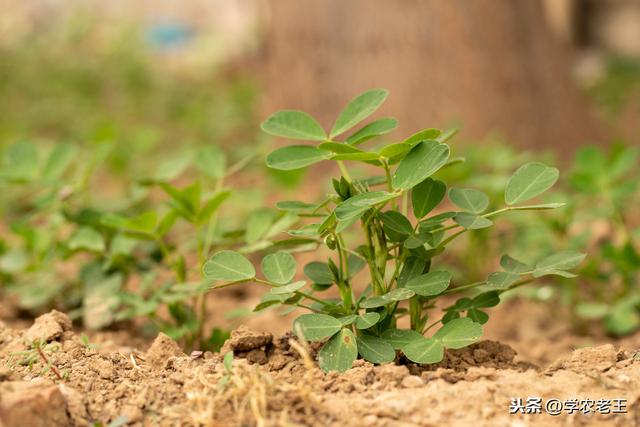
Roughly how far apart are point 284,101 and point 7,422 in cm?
321

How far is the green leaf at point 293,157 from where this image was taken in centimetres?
165

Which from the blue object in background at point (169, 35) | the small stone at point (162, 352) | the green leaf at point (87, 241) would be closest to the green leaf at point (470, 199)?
the small stone at point (162, 352)

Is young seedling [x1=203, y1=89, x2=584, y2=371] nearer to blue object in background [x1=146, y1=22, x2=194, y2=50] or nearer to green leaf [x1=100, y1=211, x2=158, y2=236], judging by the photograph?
green leaf [x1=100, y1=211, x2=158, y2=236]

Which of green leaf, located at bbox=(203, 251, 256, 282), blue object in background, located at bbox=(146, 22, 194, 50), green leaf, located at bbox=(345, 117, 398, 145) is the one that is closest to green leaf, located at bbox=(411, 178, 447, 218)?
green leaf, located at bbox=(345, 117, 398, 145)

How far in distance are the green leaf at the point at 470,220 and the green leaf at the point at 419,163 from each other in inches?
5.6

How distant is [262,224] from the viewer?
198 centimetres

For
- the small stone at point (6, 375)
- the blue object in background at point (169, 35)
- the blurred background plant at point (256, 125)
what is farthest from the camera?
the blue object in background at point (169, 35)

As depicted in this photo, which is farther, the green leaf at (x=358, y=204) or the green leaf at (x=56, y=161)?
the green leaf at (x=56, y=161)

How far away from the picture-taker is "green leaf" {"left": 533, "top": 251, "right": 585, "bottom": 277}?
5.23 ft

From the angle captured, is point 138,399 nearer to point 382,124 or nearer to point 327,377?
point 327,377

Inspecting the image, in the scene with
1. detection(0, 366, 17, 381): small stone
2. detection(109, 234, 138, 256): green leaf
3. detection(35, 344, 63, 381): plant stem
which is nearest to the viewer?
detection(0, 366, 17, 381): small stone

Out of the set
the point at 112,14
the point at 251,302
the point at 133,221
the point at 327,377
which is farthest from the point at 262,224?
the point at 112,14

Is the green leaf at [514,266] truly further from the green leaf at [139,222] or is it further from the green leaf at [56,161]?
the green leaf at [56,161]

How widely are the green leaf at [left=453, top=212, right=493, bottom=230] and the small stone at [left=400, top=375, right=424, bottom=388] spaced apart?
305 millimetres
